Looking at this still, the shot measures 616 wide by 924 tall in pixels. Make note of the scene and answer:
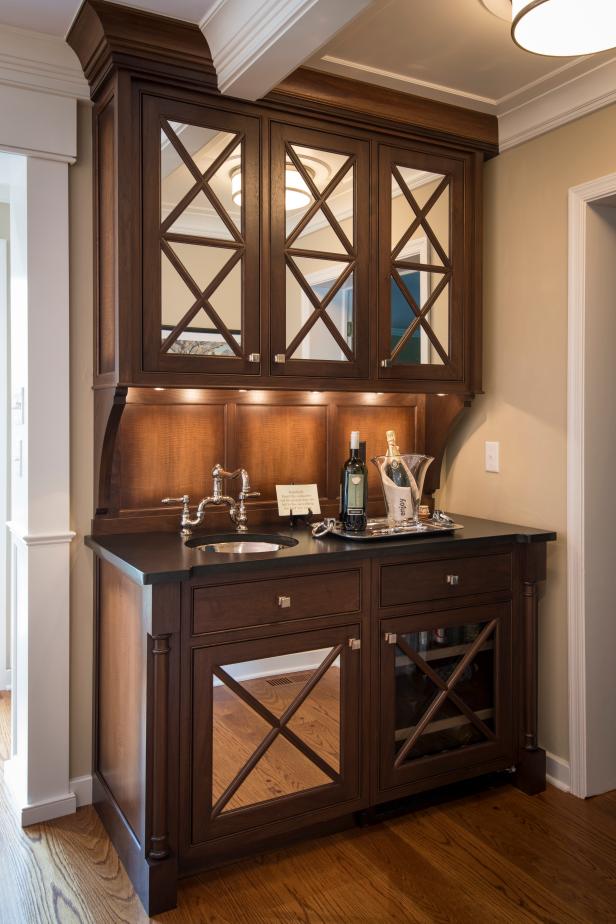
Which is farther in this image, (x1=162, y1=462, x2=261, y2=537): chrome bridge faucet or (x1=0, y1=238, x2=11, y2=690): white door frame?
(x1=0, y1=238, x2=11, y2=690): white door frame

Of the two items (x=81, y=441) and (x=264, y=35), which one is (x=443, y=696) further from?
(x=264, y=35)

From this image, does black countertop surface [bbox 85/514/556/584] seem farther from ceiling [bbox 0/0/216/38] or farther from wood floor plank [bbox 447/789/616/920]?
ceiling [bbox 0/0/216/38]

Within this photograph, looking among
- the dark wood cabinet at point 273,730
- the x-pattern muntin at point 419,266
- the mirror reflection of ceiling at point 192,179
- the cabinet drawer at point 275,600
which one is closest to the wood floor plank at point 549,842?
the dark wood cabinet at point 273,730

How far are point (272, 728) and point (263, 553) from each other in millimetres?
509

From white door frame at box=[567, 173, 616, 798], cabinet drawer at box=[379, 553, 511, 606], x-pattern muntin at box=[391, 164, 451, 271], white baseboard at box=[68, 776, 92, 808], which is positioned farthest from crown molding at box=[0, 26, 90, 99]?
white baseboard at box=[68, 776, 92, 808]

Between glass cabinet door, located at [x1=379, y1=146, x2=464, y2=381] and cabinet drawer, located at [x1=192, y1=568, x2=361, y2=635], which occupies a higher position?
glass cabinet door, located at [x1=379, y1=146, x2=464, y2=381]

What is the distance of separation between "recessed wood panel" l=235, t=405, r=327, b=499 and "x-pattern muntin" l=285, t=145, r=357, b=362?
0.36 meters

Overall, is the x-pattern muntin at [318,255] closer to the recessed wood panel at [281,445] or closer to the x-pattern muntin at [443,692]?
the recessed wood panel at [281,445]

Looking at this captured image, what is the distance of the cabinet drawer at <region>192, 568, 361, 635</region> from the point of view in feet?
6.84

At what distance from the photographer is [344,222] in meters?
2.62

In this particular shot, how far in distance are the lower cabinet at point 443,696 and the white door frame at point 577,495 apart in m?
0.23

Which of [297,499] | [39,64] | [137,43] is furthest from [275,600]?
[39,64]

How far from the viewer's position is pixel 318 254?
2566 mm

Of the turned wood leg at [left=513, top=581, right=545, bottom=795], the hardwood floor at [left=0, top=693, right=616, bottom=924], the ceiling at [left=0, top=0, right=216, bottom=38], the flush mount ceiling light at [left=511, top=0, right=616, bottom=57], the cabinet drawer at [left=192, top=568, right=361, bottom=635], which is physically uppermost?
the ceiling at [left=0, top=0, right=216, bottom=38]
